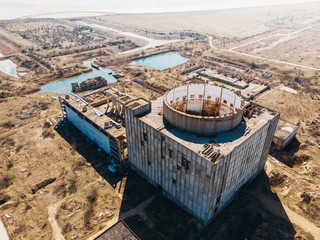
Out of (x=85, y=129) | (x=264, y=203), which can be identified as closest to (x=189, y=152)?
(x=264, y=203)

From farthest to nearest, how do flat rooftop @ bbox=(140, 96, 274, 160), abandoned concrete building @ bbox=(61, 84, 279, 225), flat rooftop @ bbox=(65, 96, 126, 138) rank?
flat rooftop @ bbox=(65, 96, 126, 138) → flat rooftop @ bbox=(140, 96, 274, 160) → abandoned concrete building @ bbox=(61, 84, 279, 225)

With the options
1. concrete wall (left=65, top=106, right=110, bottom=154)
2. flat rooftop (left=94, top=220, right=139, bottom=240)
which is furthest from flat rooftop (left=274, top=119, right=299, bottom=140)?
flat rooftop (left=94, top=220, right=139, bottom=240)

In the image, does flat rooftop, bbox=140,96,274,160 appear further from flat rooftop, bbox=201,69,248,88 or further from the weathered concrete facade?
flat rooftop, bbox=201,69,248,88

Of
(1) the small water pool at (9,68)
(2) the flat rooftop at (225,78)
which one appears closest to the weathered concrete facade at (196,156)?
(2) the flat rooftop at (225,78)

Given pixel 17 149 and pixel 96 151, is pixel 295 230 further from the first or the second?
pixel 17 149

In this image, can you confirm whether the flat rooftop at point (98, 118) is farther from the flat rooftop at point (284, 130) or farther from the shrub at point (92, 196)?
the flat rooftop at point (284, 130)

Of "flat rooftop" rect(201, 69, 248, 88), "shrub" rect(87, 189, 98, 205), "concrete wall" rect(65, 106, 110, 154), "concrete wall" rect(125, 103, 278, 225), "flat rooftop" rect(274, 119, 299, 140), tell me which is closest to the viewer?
"concrete wall" rect(125, 103, 278, 225)

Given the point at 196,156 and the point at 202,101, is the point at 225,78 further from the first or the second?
the point at 196,156

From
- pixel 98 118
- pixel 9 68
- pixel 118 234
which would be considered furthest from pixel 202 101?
pixel 9 68
